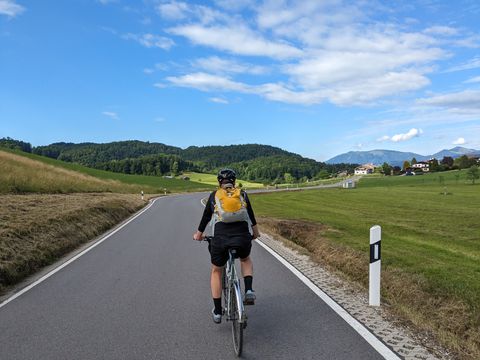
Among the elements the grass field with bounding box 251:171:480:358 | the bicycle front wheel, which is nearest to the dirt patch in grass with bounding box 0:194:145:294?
the bicycle front wheel

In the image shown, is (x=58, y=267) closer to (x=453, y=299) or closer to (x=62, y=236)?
(x=62, y=236)

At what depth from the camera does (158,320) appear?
5.52 m

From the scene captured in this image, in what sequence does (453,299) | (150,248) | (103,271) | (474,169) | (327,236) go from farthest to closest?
(474,169), (327,236), (150,248), (103,271), (453,299)

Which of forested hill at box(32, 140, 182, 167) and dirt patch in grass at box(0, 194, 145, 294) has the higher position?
forested hill at box(32, 140, 182, 167)

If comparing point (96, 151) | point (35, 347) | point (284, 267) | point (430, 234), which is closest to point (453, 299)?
point (284, 267)

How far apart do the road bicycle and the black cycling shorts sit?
0.06 m

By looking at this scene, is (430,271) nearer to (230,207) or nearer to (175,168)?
(230,207)

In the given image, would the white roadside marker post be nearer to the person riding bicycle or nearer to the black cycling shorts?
the person riding bicycle

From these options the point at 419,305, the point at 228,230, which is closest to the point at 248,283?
the point at 228,230

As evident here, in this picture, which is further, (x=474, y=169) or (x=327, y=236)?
(x=474, y=169)

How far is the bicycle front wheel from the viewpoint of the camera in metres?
4.34

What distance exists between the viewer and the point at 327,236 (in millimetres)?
14586

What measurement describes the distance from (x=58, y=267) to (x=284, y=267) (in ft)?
16.1

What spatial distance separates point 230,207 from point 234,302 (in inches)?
42.0
